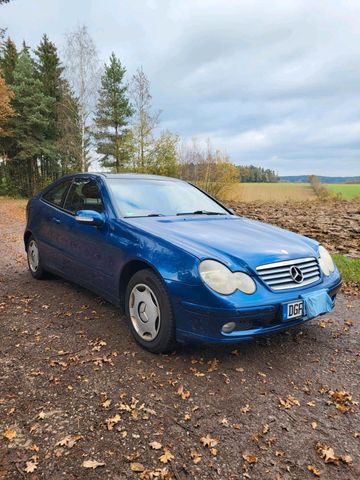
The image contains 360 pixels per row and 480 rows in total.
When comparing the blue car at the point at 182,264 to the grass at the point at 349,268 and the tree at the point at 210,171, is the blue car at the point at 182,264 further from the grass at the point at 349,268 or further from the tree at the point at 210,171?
the tree at the point at 210,171

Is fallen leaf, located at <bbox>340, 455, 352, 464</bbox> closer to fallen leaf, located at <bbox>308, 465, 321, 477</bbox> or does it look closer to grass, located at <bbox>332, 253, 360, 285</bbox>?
fallen leaf, located at <bbox>308, 465, 321, 477</bbox>

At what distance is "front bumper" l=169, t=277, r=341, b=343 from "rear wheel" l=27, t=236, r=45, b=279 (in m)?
3.08

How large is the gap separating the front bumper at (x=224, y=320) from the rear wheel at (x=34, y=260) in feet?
10.1

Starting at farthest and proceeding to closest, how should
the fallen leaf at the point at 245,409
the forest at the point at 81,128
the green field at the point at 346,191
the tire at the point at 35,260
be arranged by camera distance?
the green field at the point at 346,191, the forest at the point at 81,128, the tire at the point at 35,260, the fallen leaf at the point at 245,409

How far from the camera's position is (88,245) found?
12.6 feet

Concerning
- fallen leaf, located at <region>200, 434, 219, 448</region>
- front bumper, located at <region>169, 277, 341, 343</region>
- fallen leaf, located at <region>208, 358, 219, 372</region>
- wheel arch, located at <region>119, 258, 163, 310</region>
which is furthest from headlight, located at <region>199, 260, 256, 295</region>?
fallen leaf, located at <region>200, 434, 219, 448</region>

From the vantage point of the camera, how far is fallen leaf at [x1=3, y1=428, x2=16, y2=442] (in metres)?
2.13

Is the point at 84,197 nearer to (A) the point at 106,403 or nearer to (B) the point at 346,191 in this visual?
(A) the point at 106,403

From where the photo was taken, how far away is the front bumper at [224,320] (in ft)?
8.68

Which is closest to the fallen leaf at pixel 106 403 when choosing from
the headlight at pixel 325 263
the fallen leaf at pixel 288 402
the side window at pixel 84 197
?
the fallen leaf at pixel 288 402

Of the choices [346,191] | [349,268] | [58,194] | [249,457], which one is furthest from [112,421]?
[346,191]

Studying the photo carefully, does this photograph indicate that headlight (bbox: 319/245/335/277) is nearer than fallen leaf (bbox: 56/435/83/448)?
No

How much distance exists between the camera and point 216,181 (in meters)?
27.0

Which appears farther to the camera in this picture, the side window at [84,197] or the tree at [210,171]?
the tree at [210,171]
